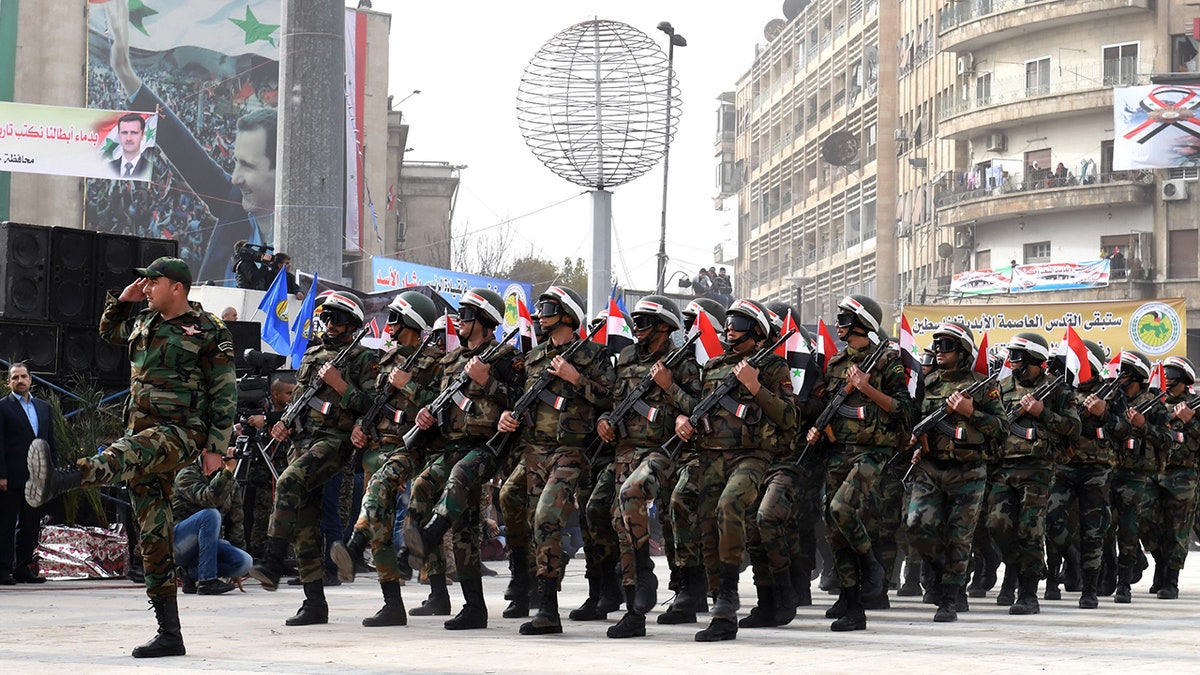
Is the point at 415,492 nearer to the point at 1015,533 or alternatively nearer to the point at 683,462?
the point at 683,462

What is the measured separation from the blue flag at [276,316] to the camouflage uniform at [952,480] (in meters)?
7.74

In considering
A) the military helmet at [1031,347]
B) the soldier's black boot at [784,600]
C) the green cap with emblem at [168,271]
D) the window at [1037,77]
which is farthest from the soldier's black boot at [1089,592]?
the window at [1037,77]

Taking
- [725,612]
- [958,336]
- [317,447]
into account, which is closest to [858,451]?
[958,336]

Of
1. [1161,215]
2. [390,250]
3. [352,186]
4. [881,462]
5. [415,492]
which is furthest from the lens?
[390,250]

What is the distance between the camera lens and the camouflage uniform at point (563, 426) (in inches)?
432

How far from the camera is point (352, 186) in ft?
163

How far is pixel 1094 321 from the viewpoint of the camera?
30266mm

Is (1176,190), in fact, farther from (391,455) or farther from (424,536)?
(424,536)

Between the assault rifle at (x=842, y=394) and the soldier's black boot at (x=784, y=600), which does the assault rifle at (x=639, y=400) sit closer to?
the assault rifle at (x=842, y=394)

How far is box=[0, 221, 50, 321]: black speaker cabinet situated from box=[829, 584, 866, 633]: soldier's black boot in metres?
7.90

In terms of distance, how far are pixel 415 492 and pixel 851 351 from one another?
126 inches

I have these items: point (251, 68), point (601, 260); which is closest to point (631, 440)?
point (601, 260)

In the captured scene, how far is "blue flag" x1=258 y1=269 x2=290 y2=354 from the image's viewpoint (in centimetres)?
1834

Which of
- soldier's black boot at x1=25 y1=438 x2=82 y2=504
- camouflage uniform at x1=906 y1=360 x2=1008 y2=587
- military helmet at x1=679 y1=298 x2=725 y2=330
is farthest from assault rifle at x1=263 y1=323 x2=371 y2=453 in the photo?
camouflage uniform at x1=906 y1=360 x2=1008 y2=587
